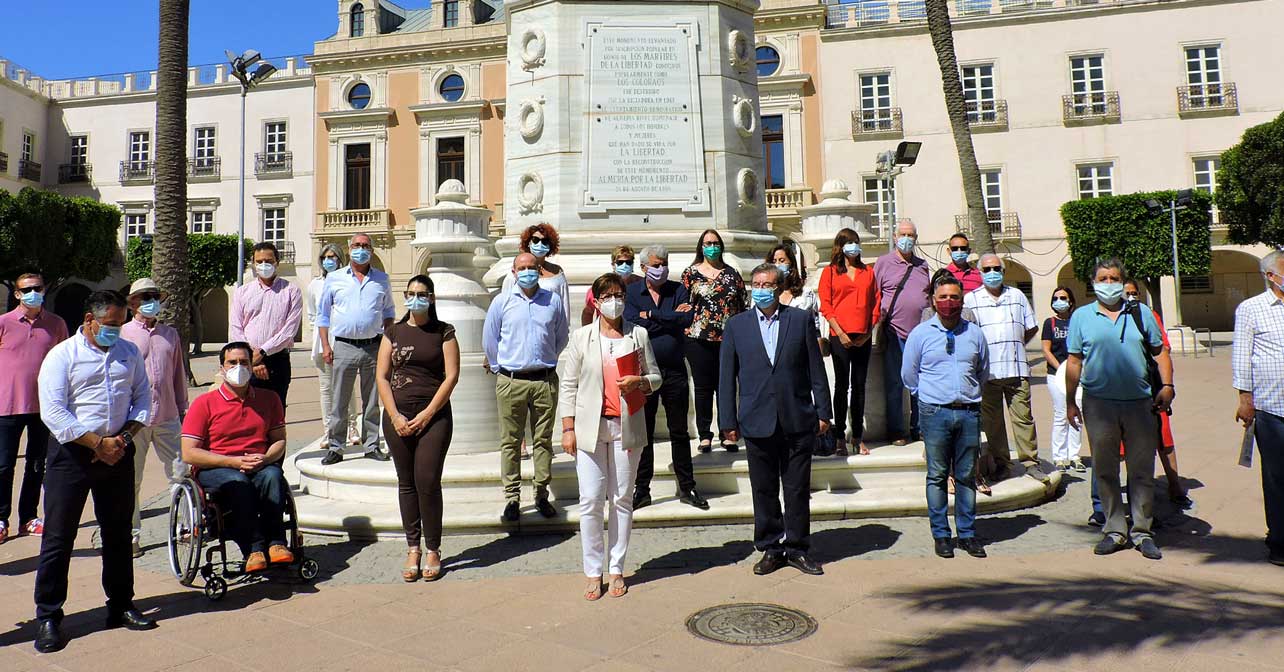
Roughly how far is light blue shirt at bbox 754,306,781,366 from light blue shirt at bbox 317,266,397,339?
3.41 m

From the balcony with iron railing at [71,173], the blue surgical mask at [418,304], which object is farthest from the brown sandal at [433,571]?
the balcony with iron railing at [71,173]

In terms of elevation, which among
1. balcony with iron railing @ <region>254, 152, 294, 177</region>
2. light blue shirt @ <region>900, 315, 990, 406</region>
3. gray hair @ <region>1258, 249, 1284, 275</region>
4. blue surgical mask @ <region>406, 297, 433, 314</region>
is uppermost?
balcony with iron railing @ <region>254, 152, 294, 177</region>

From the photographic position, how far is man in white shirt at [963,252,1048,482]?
21.7ft

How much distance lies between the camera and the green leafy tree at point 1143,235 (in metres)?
27.5

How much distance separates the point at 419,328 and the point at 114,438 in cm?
173

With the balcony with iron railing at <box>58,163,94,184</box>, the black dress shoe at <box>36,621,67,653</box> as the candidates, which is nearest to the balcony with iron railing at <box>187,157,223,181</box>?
the balcony with iron railing at <box>58,163,94,184</box>

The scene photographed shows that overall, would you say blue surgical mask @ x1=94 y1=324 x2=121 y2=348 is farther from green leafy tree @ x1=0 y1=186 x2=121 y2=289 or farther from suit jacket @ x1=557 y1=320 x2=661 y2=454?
green leafy tree @ x1=0 y1=186 x2=121 y2=289

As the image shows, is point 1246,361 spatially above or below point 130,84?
below

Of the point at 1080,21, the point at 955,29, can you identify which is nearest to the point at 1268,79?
the point at 1080,21

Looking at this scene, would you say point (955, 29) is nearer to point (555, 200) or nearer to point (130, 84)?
point (555, 200)

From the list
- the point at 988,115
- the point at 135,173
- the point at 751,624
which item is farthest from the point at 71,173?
the point at 751,624

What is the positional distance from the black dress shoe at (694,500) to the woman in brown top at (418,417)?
1.79 m

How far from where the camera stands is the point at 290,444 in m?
10.6

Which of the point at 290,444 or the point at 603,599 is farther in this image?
the point at 290,444
